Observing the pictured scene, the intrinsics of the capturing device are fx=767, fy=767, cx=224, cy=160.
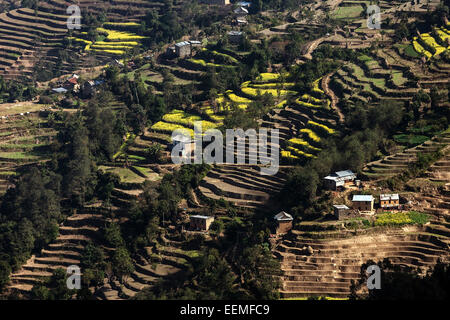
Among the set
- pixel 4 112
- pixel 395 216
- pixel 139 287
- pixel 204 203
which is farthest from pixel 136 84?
pixel 395 216

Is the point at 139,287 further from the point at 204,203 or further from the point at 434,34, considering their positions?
the point at 434,34

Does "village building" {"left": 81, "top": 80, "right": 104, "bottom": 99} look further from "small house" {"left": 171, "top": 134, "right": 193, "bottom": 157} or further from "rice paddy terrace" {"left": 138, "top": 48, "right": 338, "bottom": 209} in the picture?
"small house" {"left": 171, "top": 134, "right": 193, "bottom": 157}

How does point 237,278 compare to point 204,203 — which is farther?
point 204,203

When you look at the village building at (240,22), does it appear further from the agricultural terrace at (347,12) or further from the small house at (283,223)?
the small house at (283,223)

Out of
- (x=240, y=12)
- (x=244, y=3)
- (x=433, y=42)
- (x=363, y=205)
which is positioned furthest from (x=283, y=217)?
(x=244, y=3)

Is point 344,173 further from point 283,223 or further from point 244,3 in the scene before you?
point 244,3

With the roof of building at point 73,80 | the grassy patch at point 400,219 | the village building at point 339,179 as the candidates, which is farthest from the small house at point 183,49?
the grassy patch at point 400,219

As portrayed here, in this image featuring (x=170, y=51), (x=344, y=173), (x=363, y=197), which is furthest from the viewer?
(x=170, y=51)
